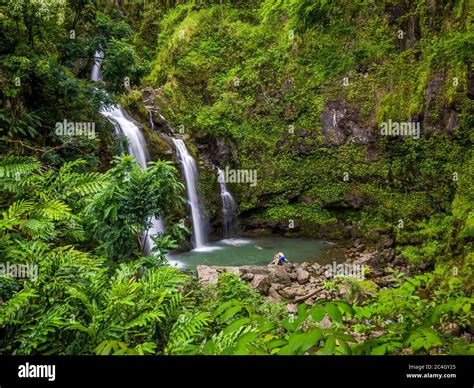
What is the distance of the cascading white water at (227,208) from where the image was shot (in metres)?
17.1

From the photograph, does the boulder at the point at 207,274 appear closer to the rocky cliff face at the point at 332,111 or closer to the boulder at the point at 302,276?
the boulder at the point at 302,276

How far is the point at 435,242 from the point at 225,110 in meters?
12.1

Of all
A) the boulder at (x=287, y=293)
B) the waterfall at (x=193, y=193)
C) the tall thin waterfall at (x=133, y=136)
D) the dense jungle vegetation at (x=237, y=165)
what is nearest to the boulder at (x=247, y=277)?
the boulder at (x=287, y=293)

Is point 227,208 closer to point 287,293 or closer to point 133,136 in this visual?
point 133,136

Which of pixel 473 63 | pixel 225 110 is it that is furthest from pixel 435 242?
pixel 225 110

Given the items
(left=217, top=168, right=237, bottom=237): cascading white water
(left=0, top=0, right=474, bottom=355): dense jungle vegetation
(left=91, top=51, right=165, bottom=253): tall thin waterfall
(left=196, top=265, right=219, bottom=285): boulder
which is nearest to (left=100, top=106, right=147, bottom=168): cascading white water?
(left=91, top=51, right=165, bottom=253): tall thin waterfall

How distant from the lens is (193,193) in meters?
15.9

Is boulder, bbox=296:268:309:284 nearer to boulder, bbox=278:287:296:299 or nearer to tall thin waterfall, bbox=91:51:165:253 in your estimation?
boulder, bbox=278:287:296:299

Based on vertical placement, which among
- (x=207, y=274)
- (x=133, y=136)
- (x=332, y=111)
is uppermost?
(x=332, y=111)

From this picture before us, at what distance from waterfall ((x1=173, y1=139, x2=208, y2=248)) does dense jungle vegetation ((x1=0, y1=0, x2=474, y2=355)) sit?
0.57m

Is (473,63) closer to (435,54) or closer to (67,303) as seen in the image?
(435,54)

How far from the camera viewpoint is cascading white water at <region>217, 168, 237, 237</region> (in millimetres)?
17141

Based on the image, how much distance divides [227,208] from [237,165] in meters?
2.65

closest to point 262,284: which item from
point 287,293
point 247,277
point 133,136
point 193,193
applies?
point 247,277
